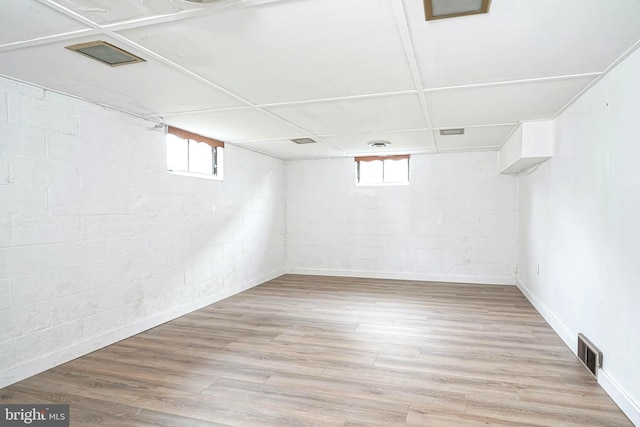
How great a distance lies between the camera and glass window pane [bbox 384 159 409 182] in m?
6.32

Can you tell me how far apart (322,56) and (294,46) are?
205 mm

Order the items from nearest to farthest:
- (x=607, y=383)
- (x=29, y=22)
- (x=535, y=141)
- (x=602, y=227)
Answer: (x=29, y=22)
(x=607, y=383)
(x=602, y=227)
(x=535, y=141)

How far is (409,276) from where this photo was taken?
625 centimetres

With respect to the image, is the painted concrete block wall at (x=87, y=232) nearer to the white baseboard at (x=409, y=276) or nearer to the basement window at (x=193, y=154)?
the basement window at (x=193, y=154)

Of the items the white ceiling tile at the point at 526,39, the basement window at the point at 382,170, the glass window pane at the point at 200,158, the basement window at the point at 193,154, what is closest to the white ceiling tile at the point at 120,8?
the white ceiling tile at the point at 526,39

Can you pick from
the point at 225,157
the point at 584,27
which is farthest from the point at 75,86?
the point at 584,27

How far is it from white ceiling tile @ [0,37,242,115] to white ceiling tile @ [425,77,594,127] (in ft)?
6.03

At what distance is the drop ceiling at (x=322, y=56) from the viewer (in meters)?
1.73

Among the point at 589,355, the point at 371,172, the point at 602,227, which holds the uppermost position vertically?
the point at 371,172

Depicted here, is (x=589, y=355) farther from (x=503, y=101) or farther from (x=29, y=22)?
(x=29, y=22)

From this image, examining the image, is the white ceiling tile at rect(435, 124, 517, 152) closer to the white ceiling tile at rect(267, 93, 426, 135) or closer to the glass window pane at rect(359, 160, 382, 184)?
the white ceiling tile at rect(267, 93, 426, 135)

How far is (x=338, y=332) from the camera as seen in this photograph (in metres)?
3.67

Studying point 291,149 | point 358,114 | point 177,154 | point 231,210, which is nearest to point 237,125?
point 177,154

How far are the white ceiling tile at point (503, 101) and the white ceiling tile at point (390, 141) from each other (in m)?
0.76
